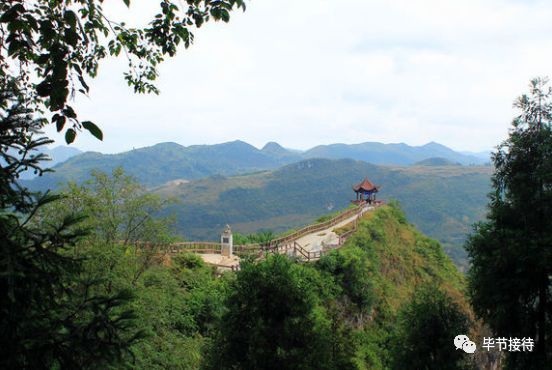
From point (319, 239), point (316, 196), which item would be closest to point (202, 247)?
point (319, 239)

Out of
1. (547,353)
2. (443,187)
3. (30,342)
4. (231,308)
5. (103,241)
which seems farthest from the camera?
(443,187)

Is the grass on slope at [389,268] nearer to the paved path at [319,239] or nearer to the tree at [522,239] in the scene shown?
the paved path at [319,239]

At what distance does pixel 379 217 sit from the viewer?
1503 inches

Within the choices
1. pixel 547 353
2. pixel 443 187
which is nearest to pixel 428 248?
pixel 547 353

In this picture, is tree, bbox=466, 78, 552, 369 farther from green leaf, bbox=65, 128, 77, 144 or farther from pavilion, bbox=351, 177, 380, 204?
pavilion, bbox=351, 177, 380, 204

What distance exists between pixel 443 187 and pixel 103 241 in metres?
151

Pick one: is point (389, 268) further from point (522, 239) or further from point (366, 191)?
point (522, 239)

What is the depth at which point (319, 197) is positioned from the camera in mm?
154250

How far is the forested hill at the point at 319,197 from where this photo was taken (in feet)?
408

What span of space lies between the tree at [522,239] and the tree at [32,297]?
9351 mm

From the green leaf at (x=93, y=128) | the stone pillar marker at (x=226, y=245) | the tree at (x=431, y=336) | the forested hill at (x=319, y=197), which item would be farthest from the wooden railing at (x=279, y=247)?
the forested hill at (x=319, y=197)

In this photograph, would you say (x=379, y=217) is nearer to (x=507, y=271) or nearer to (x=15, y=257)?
(x=507, y=271)

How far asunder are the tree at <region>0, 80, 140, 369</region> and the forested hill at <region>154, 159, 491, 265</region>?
340 feet

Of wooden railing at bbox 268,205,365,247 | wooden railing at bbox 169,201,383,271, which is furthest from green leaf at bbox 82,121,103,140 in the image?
wooden railing at bbox 268,205,365,247
